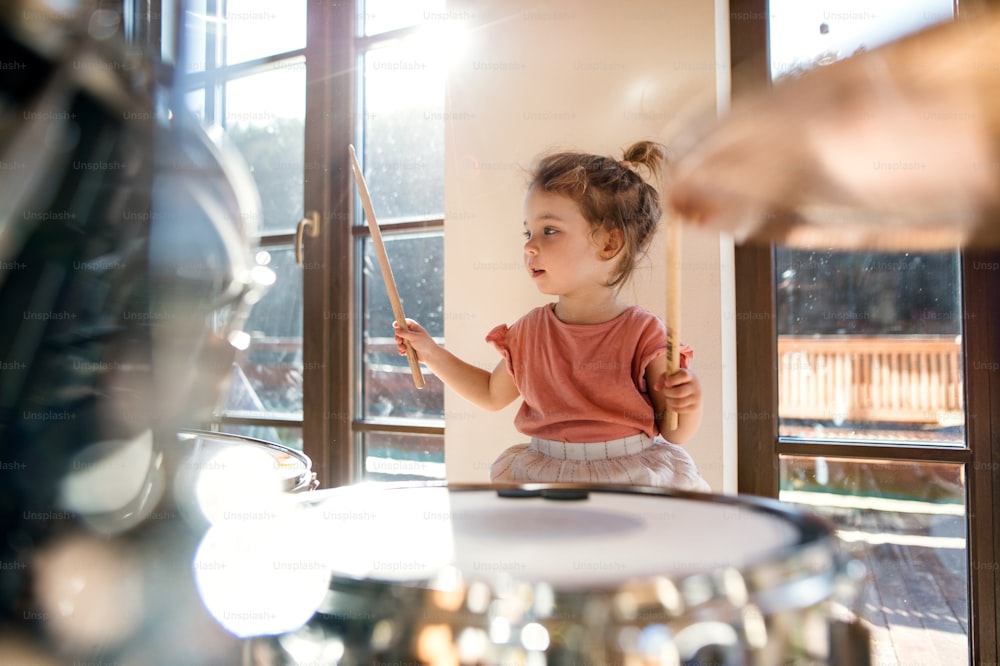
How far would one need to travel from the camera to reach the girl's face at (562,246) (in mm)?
1407

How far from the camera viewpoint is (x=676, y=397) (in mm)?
1126

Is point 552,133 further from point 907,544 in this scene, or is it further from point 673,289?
point 907,544

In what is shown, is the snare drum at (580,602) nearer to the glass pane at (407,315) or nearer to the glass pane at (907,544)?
the glass pane at (907,544)

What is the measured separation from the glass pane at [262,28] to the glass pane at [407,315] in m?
0.80

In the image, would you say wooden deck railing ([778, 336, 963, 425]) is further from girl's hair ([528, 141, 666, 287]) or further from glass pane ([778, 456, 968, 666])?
girl's hair ([528, 141, 666, 287])

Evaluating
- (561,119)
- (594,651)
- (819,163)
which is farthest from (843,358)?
(594,651)

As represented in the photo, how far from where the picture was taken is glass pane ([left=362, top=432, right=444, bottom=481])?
2055 millimetres

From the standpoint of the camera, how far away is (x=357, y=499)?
0.70m

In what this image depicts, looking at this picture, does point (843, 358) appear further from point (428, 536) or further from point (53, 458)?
point (53, 458)

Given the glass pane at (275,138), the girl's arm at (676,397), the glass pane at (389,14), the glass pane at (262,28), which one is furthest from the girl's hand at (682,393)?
the glass pane at (262,28)

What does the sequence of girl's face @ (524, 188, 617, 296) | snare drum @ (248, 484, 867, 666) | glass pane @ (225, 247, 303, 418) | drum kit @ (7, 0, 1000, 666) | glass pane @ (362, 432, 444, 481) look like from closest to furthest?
drum kit @ (7, 0, 1000, 666)
snare drum @ (248, 484, 867, 666)
girl's face @ (524, 188, 617, 296)
glass pane @ (362, 432, 444, 481)
glass pane @ (225, 247, 303, 418)

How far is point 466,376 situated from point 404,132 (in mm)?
914

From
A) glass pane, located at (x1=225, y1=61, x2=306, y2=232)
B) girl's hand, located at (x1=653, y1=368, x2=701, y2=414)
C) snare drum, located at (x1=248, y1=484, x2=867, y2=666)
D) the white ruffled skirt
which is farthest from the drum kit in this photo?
glass pane, located at (x1=225, y1=61, x2=306, y2=232)

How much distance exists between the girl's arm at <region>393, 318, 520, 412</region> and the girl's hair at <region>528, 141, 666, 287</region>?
0.32m
